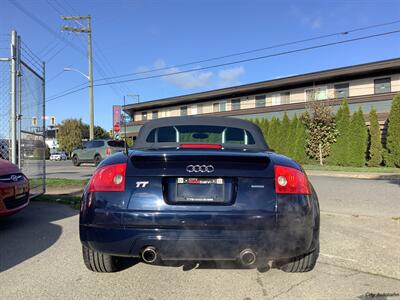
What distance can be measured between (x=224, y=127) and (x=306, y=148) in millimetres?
19897

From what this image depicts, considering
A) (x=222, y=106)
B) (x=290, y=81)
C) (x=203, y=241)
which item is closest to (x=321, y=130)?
(x=290, y=81)

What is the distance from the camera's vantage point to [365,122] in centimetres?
2209

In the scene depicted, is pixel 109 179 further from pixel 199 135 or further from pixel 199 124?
pixel 199 124

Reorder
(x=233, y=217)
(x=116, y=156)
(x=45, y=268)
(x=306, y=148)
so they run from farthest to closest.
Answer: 1. (x=306, y=148)
2. (x=45, y=268)
3. (x=116, y=156)
4. (x=233, y=217)

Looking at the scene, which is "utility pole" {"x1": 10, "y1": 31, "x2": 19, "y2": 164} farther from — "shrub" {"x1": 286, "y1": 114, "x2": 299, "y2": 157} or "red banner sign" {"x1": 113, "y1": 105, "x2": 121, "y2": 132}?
"red banner sign" {"x1": 113, "y1": 105, "x2": 121, "y2": 132}

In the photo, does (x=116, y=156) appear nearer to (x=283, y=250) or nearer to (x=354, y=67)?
(x=283, y=250)

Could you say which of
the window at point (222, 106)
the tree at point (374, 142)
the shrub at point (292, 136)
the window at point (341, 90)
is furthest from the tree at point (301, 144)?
the window at point (222, 106)

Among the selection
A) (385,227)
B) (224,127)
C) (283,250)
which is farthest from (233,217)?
(385,227)

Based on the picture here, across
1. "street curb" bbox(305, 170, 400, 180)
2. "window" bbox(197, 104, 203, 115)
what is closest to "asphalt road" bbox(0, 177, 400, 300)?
"street curb" bbox(305, 170, 400, 180)

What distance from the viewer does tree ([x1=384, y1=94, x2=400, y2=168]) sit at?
19.6 meters

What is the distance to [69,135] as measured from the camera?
70938mm

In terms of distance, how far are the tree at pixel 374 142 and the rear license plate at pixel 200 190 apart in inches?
784

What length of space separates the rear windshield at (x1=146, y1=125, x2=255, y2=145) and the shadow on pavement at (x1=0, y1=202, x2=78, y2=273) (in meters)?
1.98

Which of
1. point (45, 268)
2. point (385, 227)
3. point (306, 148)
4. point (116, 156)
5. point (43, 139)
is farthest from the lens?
point (306, 148)
